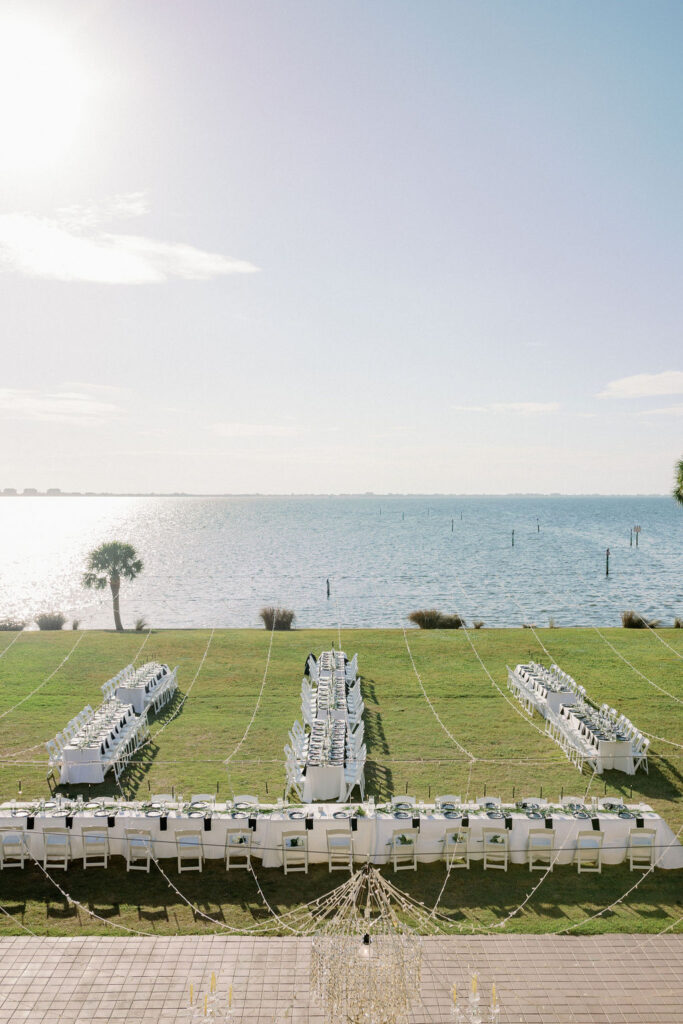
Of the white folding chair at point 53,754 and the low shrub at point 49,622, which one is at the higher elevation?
the white folding chair at point 53,754

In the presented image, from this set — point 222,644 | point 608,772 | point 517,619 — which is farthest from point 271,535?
point 608,772

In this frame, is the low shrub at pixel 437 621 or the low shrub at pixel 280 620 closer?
the low shrub at pixel 437 621

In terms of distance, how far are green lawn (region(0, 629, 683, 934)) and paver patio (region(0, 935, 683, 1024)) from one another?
1.52 ft

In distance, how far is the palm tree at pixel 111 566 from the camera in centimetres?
3466

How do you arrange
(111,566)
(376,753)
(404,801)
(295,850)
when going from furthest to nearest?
1. (111,566)
2. (376,753)
3. (404,801)
4. (295,850)

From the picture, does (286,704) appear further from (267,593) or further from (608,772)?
(267,593)

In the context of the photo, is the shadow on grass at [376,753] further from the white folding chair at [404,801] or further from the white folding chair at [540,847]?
the white folding chair at [540,847]

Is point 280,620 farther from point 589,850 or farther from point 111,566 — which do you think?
point 589,850

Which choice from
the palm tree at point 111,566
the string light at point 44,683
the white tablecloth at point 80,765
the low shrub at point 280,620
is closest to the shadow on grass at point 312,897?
the white tablecloth at point 80,765

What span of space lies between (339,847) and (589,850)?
379 centimetres

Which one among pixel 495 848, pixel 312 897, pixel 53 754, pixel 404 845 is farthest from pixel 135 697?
pixel 495 848

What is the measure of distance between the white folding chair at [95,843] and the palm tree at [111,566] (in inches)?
958

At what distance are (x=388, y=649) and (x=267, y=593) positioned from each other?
35.4 m

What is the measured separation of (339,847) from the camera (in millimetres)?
10664
